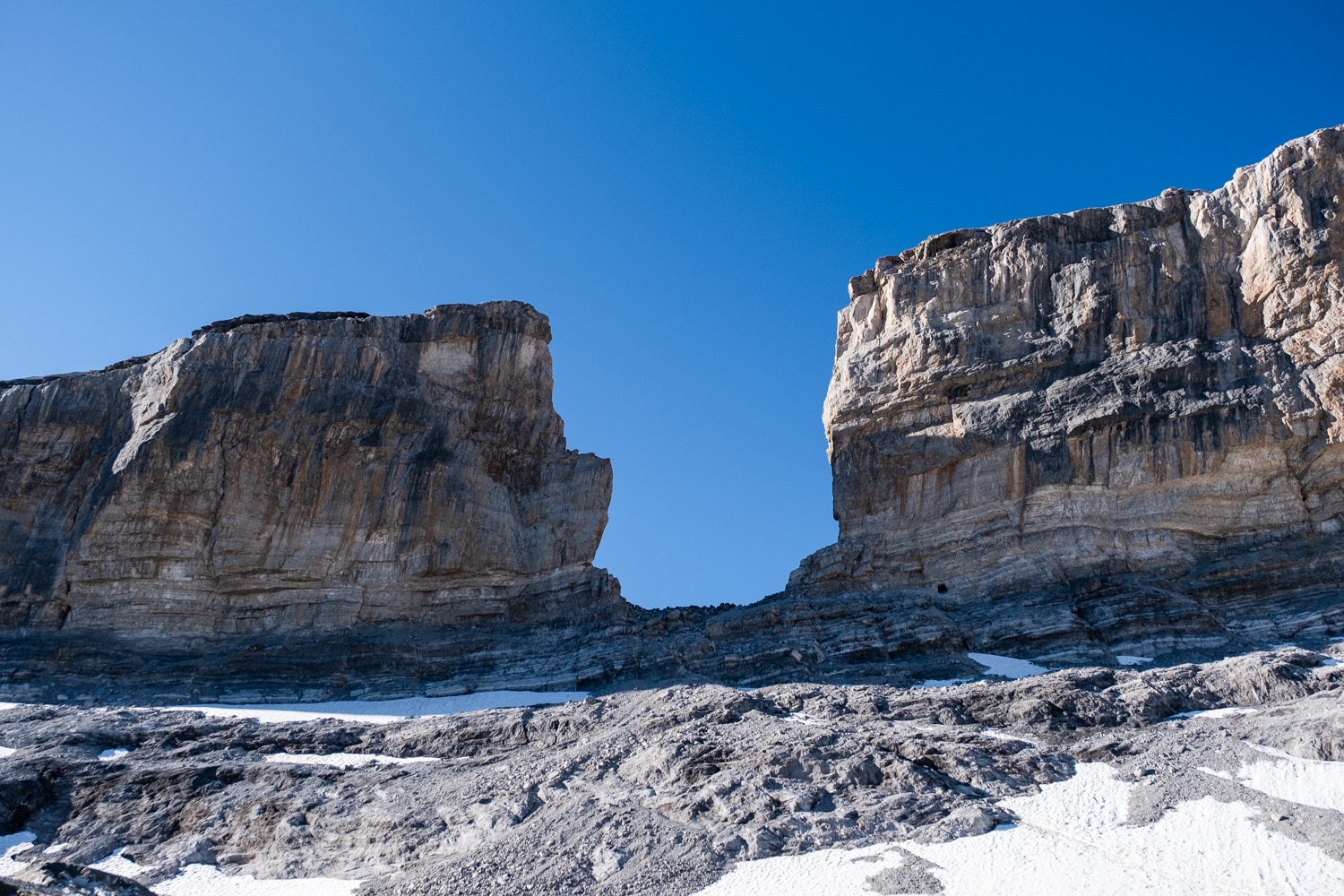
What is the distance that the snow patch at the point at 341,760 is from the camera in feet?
94.8

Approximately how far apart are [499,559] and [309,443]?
8.51 meters

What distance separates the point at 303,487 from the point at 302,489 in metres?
0.08

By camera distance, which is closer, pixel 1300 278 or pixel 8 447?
pixel 1300 278

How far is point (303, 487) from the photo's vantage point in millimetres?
41406

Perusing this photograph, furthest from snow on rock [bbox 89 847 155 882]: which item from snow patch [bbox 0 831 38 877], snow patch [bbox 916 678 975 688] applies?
snow patch [bbox 916 678 975 688]

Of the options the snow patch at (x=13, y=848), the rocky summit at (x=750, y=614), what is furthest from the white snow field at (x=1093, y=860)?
the snow patch at (x=13, y=848)

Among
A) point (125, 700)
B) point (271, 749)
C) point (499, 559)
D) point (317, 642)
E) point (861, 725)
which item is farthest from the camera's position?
point (499, 559)

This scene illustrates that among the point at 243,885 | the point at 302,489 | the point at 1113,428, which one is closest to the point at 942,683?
the point at 1113,428

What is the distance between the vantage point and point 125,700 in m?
35.0

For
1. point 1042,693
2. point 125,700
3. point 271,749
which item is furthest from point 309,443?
point 1042,693

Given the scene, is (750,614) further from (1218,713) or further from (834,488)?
(1218,713)

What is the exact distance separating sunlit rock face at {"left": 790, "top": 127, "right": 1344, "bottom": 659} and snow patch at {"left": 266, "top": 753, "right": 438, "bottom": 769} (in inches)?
614

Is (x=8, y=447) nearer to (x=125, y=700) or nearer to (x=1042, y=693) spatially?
(x=125, y=700)

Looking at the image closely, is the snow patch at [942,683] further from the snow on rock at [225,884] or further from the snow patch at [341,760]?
the snow on rock at [225,884]
